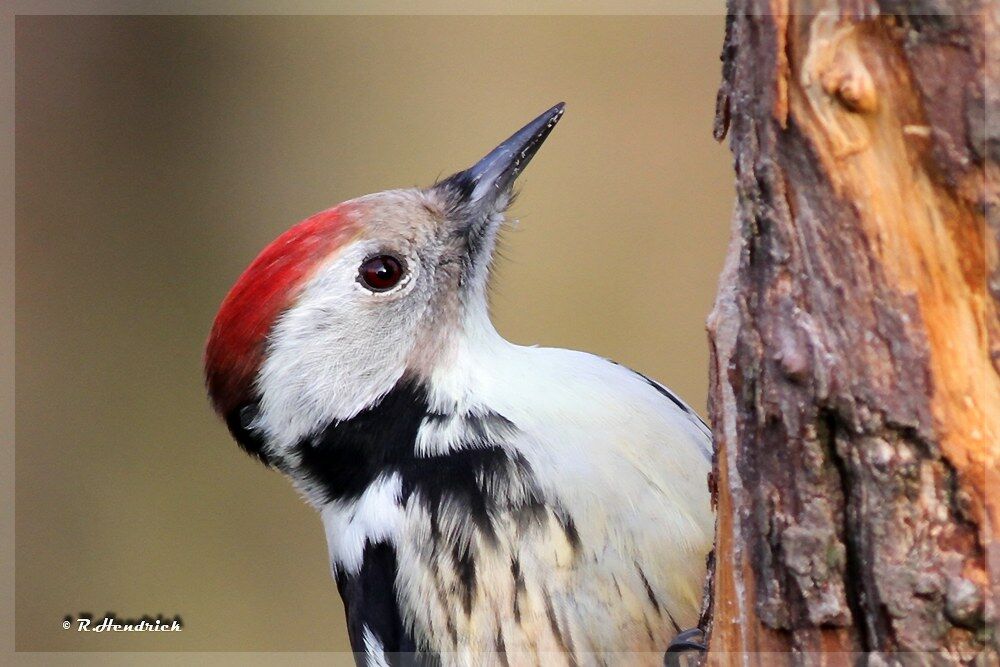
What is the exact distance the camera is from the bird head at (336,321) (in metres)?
2.74

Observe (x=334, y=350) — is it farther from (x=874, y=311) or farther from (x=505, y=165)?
(x=874, y=311)

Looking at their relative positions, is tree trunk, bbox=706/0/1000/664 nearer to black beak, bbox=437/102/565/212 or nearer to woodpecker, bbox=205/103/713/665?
woodpecker, bbox=205/103/713/665

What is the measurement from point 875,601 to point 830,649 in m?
0.10

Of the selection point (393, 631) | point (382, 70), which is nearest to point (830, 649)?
point (393, 631)

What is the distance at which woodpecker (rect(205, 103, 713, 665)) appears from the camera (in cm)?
235

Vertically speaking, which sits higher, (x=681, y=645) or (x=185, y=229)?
(x=185, y=229)

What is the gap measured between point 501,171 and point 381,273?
47 centimetres

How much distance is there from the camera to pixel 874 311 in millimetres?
1514

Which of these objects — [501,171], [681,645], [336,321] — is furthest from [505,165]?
[681,645]

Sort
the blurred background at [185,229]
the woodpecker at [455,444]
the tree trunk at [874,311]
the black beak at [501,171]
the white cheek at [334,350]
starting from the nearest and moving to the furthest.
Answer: the tree trunk at [874,311]
the woodpecker at [455,444]
the white cheek at [334,350]
the black beak at [501,171]
the blurred background at [185,229]

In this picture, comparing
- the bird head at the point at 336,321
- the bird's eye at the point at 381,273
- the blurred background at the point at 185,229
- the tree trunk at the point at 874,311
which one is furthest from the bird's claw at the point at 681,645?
the blurred background at the point at 185,229

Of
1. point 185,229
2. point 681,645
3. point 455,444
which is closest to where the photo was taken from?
point 681,645

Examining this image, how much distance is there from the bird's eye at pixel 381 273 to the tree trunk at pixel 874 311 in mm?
1352

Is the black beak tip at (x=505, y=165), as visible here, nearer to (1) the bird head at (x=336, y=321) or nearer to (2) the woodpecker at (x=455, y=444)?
(2) the woodpecker at (x=455, y=444)
